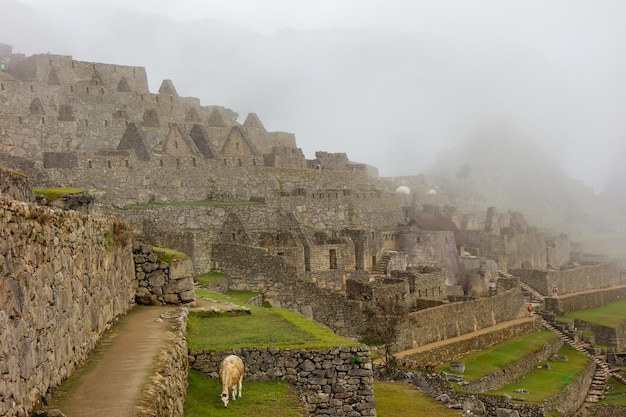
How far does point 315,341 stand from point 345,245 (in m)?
19.8

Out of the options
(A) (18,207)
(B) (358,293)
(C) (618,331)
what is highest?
(A) (18,207)

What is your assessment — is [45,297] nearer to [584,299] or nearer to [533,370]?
[533,370]

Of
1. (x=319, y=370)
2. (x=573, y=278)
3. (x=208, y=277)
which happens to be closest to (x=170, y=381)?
(x=319, y=370)

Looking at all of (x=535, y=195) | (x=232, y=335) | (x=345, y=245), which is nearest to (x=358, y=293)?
(x=345, y=245)

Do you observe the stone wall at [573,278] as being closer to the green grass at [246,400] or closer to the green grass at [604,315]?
the green grass at [604,315]

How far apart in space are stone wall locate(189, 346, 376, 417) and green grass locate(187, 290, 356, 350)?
0.17 metres

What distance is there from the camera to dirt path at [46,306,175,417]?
265 inches

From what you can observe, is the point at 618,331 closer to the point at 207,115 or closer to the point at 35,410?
the point at 207,115

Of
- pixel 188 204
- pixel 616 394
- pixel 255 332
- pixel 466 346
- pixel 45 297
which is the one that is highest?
pixel 188 204

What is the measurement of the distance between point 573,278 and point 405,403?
127 ft

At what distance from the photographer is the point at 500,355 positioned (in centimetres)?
3120

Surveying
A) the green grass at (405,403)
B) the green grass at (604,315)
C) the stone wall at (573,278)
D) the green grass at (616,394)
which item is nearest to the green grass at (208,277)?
the green grass at (405,403)

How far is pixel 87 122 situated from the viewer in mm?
40406

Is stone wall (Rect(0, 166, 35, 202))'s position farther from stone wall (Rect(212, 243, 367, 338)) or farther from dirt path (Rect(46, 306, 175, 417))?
stone wall (Rect(212, 243, 367, 338))
